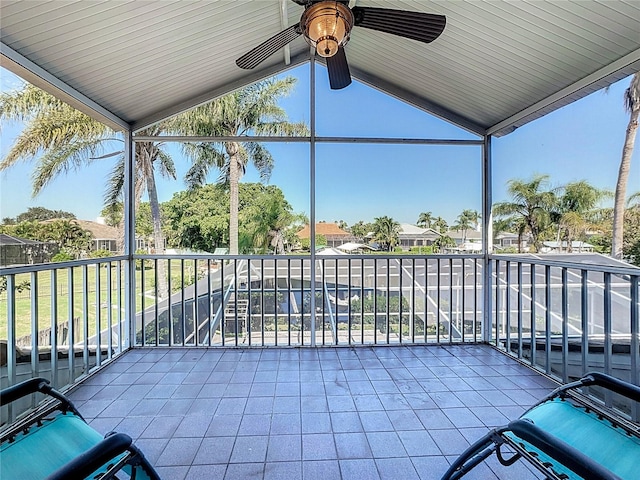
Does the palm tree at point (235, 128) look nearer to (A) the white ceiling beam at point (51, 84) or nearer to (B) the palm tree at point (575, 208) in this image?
(A) the white ceiling beam at point (51, 84)

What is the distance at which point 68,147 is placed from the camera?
2.94 m

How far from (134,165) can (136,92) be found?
81 centimetres

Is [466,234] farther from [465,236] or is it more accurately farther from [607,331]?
[607,331]

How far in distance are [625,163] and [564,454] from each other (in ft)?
7.94

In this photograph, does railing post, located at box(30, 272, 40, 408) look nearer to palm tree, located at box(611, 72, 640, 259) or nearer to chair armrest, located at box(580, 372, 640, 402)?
chair armrest, located at box(580, 372, 640, 402)

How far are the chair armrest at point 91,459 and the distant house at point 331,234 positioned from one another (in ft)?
8.59

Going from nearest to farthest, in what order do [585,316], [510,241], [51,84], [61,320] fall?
[51,84] < [585,316] < [61,320] < [510,241]

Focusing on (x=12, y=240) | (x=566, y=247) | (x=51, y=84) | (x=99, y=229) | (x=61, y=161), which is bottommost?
(x=566, y=247)

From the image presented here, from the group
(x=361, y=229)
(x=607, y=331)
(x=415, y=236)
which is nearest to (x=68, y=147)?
(x=361, y=229)

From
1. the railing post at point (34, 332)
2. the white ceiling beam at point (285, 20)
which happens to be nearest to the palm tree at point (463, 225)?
the white ceiling beam at point (285, 20)

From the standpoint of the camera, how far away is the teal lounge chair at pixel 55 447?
1121mm

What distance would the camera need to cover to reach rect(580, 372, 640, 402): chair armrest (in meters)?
1.40

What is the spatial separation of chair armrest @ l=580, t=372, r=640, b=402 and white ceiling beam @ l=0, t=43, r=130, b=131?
3592 mm

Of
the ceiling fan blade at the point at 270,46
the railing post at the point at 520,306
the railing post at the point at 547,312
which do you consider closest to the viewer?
the ceiling fan blade at the point at 270,46
